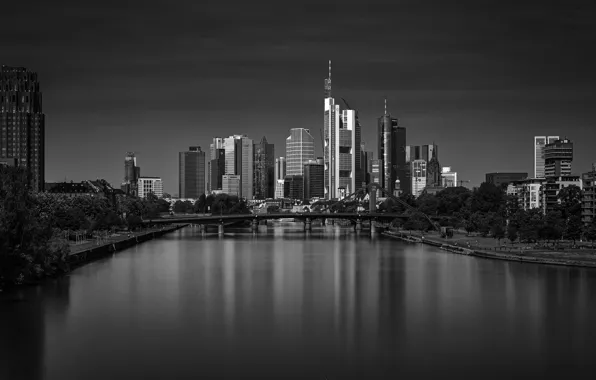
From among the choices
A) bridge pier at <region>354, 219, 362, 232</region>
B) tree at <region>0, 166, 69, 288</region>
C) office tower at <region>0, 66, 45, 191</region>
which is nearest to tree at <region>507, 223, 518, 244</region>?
tree at <region>0, 166, 69, 288</region>

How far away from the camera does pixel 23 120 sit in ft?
275

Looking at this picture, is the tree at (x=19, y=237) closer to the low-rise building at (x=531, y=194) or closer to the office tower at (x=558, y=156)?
the low-rise building at (x=531, y=194)

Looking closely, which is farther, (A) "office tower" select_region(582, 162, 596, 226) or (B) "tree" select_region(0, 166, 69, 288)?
(A) "office tower" select_region(582, 162, 596, 226)

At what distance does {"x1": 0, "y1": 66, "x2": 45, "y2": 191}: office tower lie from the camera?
82.4 m

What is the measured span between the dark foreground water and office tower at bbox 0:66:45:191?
47.0 metres

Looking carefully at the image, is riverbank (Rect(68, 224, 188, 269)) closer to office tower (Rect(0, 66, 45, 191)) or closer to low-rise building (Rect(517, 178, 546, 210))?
office tower (Rect(0, 66, 45, 191))

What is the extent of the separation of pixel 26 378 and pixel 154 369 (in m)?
2.79

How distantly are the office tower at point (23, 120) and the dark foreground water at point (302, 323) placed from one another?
47025 millimetres

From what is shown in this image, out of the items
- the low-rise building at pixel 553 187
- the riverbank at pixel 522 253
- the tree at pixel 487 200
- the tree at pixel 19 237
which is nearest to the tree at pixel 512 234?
the riverbank at pixel 522 253

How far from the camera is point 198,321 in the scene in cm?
2409

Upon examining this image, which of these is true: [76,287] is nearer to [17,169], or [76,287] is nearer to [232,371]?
[17,169]

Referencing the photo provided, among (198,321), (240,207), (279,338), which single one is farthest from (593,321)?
(240,207)

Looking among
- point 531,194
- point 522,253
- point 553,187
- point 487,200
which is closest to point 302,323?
point 522,253

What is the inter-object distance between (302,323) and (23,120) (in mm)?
67363
